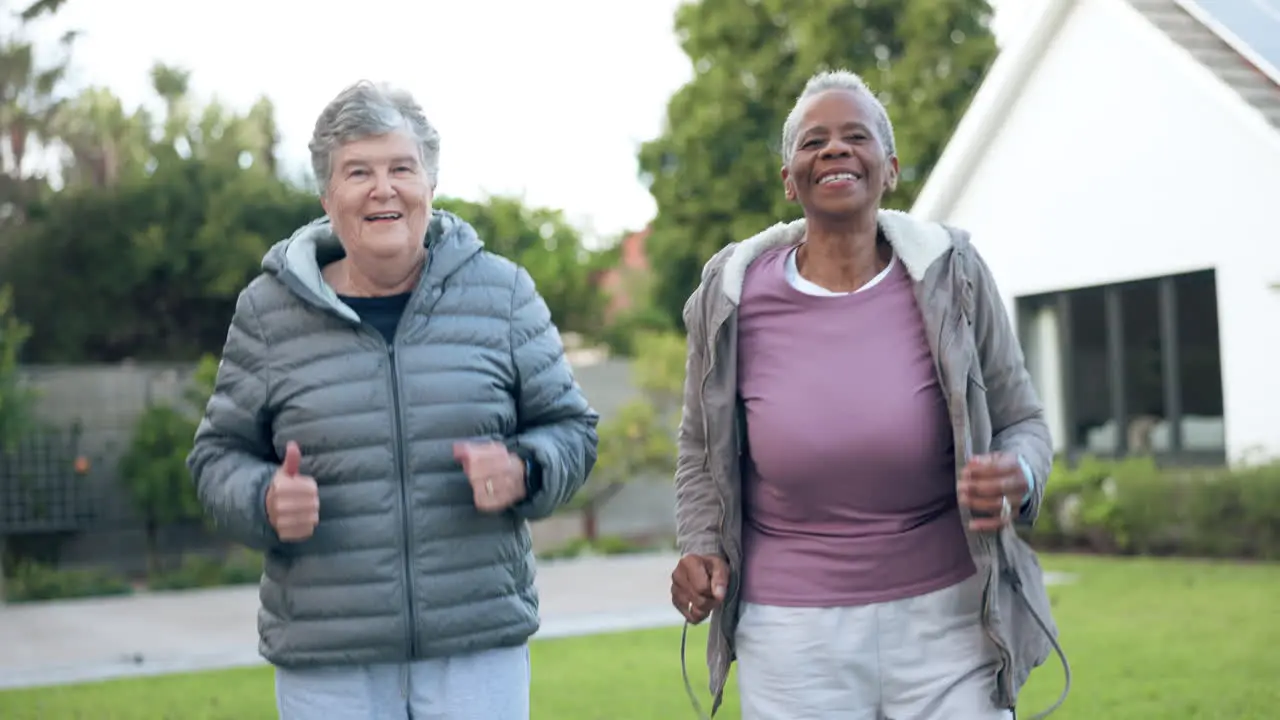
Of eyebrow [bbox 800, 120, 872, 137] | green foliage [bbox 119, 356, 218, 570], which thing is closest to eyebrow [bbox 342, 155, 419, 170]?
eyebrow [bbox 800, 120, 872, 137]

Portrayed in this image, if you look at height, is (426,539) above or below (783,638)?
above

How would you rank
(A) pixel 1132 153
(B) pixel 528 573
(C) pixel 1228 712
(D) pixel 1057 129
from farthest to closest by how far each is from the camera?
(D) pixel 1057 129
(A) pixel 1132 153
(C) pixel 1228 712
(B) pixel 528 573

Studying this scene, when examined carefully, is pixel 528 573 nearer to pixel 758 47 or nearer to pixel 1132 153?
pixel 1132 153

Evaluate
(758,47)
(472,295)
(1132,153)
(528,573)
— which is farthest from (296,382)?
(758,47)

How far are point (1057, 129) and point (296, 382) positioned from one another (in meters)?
14.7

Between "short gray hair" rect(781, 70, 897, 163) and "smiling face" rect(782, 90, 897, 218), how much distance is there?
14 mm

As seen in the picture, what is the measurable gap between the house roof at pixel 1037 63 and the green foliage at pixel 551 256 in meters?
7.67

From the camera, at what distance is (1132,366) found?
637 inches

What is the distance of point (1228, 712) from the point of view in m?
7.02

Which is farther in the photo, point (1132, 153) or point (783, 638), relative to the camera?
point (1132, 153)

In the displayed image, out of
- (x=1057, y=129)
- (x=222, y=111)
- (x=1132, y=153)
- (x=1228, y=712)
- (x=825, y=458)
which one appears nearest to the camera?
(x=825, y=458)

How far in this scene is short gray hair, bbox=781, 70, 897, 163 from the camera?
297 cm

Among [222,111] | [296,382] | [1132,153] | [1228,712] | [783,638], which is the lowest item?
[1228,712]

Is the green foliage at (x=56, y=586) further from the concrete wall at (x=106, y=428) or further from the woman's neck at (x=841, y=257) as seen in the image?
the woman's neck at (x=841, y=257)
